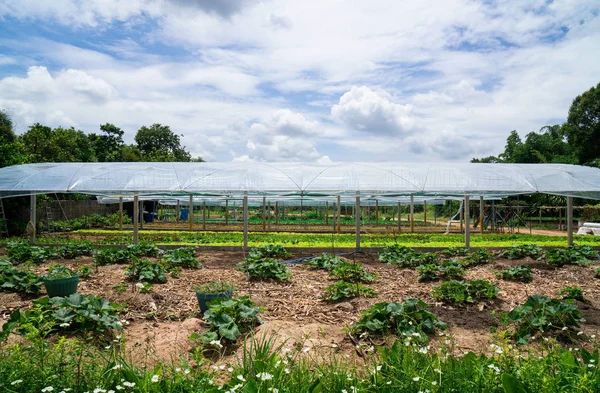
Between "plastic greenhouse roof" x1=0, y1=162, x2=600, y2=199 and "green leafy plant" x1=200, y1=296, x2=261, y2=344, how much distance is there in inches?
356

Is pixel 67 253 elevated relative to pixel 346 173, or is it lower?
lower

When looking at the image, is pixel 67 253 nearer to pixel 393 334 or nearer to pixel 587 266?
pixel 393 334

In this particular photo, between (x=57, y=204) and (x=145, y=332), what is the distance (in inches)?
861

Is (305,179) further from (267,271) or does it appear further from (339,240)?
(267,271)

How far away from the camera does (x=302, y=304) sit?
248 inches

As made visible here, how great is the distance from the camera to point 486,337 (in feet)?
15.9

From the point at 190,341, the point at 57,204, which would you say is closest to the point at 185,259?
the point at 190,341

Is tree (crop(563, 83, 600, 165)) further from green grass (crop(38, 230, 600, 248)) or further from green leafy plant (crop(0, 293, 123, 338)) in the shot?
green leafy plant (crop(0, 293, 123, 338))

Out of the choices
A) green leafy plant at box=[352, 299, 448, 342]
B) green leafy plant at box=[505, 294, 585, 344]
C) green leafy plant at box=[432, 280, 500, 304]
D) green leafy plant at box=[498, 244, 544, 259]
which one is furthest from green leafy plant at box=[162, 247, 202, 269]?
green leafy plant at box=[498, 244, 544, 259]

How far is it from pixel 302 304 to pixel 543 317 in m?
3.05

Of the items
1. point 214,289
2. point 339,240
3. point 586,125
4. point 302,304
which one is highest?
point 586,125

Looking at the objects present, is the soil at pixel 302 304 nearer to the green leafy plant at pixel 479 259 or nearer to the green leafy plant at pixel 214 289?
the green leafy plant at pixel 479 259

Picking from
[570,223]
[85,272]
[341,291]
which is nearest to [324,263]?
[341,291]

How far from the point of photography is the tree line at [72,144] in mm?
20100
